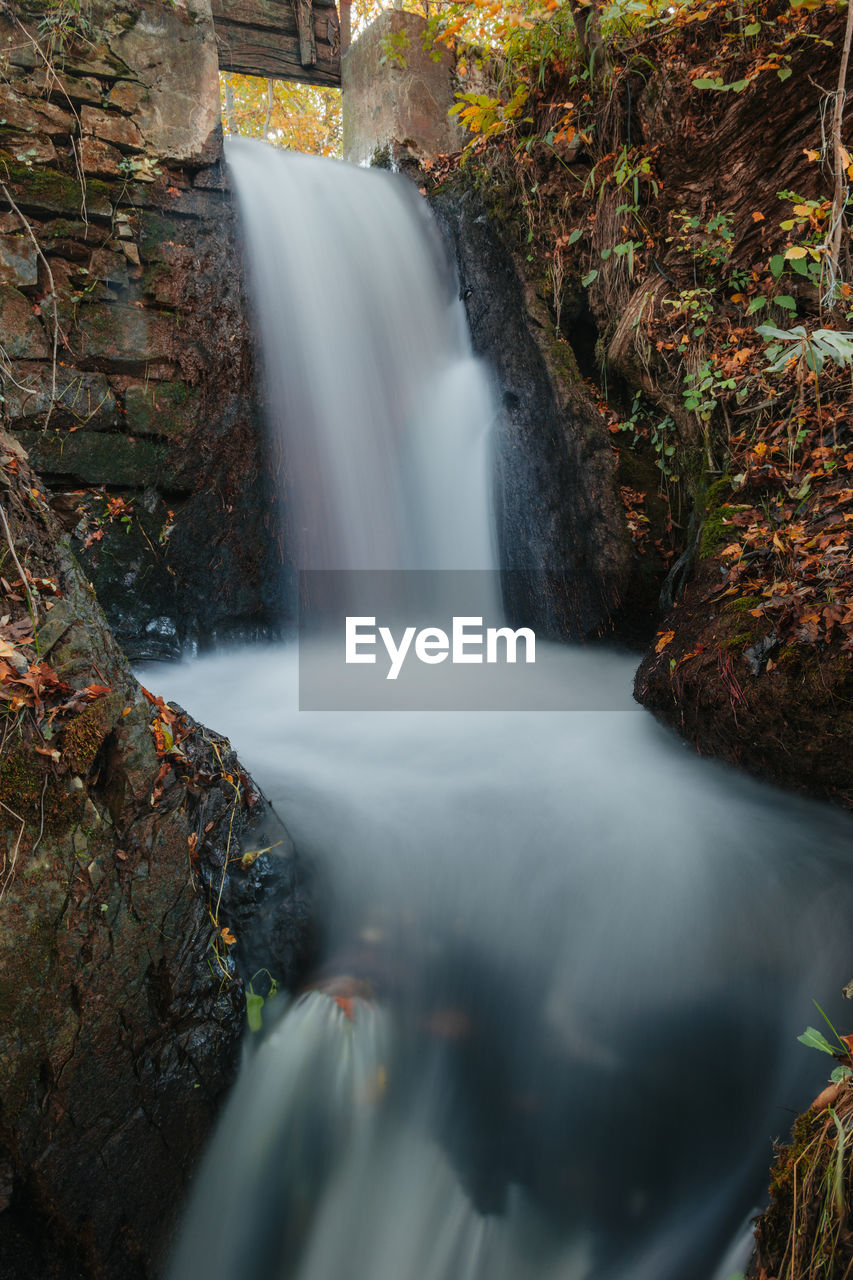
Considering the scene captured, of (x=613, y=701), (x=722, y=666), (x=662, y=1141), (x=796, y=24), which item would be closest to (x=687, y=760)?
(x=722, y=666)

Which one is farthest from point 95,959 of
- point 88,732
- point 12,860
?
point 88,732

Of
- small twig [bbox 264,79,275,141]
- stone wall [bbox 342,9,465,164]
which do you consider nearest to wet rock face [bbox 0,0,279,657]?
stone wall [bbox 342,9,465,164]

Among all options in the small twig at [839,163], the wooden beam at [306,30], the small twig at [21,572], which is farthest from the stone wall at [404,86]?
the small twig at [21,572]

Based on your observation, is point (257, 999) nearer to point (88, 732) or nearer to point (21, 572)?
point (88, 732)

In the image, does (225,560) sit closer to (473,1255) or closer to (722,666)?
(722,666)

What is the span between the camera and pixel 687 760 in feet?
11.1

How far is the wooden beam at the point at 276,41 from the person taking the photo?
6945 millimetres

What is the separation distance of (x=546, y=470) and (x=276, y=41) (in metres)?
5.91

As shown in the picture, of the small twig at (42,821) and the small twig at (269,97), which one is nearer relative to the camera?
the small twig at (42,821)

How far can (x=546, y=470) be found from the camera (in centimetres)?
523

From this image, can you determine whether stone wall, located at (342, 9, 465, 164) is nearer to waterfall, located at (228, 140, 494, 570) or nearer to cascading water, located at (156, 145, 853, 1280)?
waterfall, located at (228, 140, 494, 570)

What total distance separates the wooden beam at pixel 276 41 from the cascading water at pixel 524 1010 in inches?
279

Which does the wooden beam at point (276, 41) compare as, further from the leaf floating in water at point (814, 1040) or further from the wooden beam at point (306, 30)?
the leaf floating in water at point (814, 1040)

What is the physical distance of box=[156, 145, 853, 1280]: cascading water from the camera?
1.99 m
